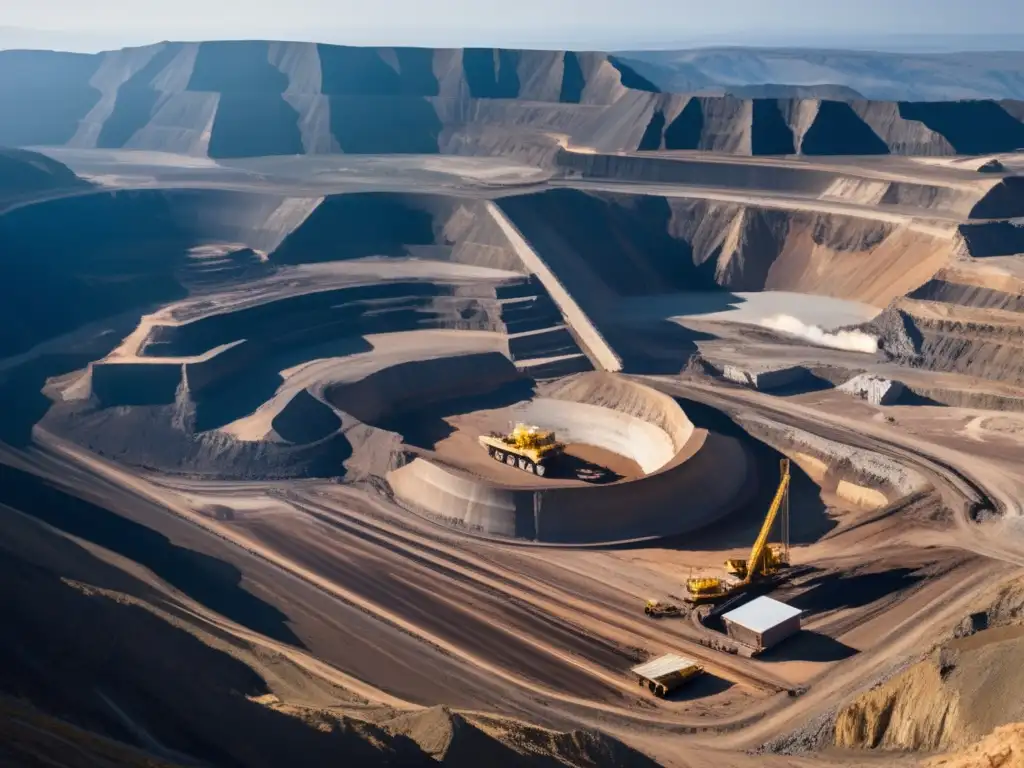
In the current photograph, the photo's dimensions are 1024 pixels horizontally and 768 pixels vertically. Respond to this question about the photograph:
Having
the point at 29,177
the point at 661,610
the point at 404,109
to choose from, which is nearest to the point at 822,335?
the point at 661,610

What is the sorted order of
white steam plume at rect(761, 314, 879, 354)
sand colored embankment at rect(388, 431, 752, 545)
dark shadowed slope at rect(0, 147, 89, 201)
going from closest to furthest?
1. sand colored embankment at rect(388, 431, 752, 545)
2. white steam plume at rect(761, 314, 879, 354)
3. dark shadowed slope at rect(0, 147, 89, 201)

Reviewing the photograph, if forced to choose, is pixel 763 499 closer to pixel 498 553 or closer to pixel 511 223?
pixel 498 553

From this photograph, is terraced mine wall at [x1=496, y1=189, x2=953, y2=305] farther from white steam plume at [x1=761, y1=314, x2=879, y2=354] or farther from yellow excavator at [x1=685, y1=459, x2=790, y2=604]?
yellow excavator at [x1=685, y1=459, x2=790, y2=604]

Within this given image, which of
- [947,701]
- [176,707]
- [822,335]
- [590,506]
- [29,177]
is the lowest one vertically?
[590,506]

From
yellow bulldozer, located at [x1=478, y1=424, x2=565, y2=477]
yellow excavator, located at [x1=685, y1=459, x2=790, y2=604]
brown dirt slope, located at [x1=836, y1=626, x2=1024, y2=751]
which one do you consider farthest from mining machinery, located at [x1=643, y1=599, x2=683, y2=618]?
yellow bulldozer, located at [x1=478, y1=424, x2=565, y2=477]

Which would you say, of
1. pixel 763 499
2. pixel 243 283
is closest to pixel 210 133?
pixel 243 283

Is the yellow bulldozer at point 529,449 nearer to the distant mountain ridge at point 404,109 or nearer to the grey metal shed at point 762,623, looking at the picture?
the grey metal shed at point 762,623

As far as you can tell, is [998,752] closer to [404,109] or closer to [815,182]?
[815,182]
